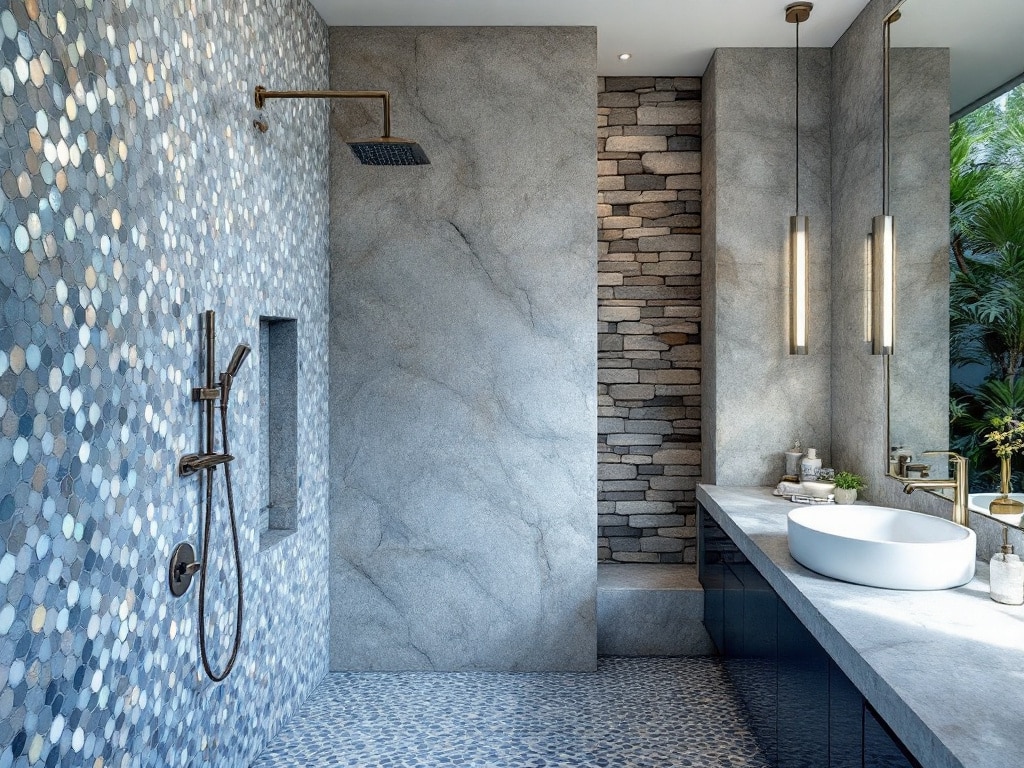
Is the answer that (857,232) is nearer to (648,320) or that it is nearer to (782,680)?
(648,320)

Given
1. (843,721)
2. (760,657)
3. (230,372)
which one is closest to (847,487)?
(760,657)

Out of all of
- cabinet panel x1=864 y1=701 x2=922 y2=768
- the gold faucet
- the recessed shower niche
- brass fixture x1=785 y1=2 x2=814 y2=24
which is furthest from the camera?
brass fixture x1=785 y1=2 x2=814 y2=24

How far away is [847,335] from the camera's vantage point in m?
3.61

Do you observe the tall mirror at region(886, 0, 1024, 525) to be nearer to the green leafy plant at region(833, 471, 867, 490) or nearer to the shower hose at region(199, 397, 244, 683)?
the green leafy plant at region(833, 471, 867, 490)

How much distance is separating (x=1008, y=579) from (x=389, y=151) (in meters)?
2.34

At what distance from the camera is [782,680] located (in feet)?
8.04

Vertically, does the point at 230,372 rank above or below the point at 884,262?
below

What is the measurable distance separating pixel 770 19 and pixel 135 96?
282cm

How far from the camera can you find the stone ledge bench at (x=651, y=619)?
3.86m

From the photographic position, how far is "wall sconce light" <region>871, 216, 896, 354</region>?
2945mm

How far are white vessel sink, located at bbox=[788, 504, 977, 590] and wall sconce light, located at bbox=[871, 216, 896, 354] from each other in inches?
30.6

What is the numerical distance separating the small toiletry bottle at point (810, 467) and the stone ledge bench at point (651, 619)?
78cm

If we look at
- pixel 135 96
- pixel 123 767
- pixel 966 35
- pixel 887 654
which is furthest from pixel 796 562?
pixel 135 96

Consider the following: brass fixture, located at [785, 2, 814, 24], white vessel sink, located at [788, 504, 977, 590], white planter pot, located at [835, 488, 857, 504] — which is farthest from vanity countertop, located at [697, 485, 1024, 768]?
brass fixture, located at [785, 2, 814, 24]
